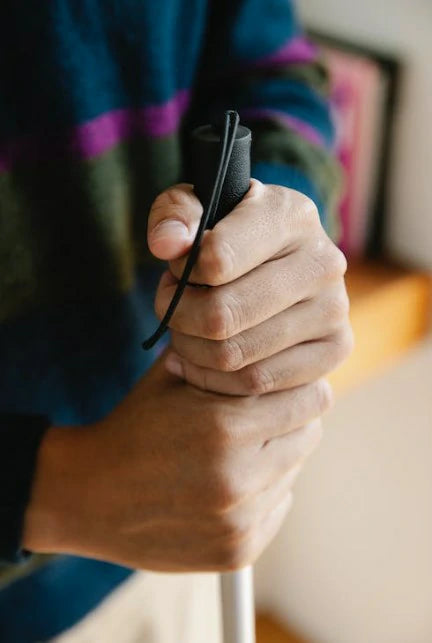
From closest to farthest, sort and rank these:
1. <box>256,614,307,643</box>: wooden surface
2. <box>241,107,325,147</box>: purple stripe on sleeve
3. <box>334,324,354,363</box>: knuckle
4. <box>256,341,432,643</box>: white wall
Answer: <box>334,324,354,363</box>: knuckle < <box>241,107,325,147</box>: purple stripe on sleeve < <box>256,341,432,643</box>: white wall < <box>256,614,307,643</box>: wooden surface

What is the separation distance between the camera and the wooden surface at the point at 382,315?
2.66 feet

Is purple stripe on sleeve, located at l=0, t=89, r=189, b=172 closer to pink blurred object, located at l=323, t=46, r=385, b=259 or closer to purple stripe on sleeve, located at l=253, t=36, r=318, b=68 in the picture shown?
purple stripe on sleeve, located at l=253, t=36, r=318, b=68

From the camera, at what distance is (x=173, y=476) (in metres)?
0.38

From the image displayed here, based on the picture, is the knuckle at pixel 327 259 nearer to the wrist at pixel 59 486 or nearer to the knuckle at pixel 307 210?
the knuckle at pixel 307 210

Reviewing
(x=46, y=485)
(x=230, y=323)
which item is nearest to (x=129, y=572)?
(x=46, y=485)

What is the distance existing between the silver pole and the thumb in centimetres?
22

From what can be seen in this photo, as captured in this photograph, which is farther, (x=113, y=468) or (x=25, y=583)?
(x=25, y=583)

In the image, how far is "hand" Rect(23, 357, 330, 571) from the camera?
369mm

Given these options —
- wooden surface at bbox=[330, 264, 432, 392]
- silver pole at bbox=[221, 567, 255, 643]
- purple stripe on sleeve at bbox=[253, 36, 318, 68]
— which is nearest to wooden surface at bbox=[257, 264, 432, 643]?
wooden surface at bbox=[330, 264, 432, 392]

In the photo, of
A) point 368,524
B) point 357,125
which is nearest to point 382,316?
point 357,125

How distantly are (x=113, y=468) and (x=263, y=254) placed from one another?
0.14m

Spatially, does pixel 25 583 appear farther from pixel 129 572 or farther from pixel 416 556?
pixel 416 556

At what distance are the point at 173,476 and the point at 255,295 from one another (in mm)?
104

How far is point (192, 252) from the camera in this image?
0.96 ft
